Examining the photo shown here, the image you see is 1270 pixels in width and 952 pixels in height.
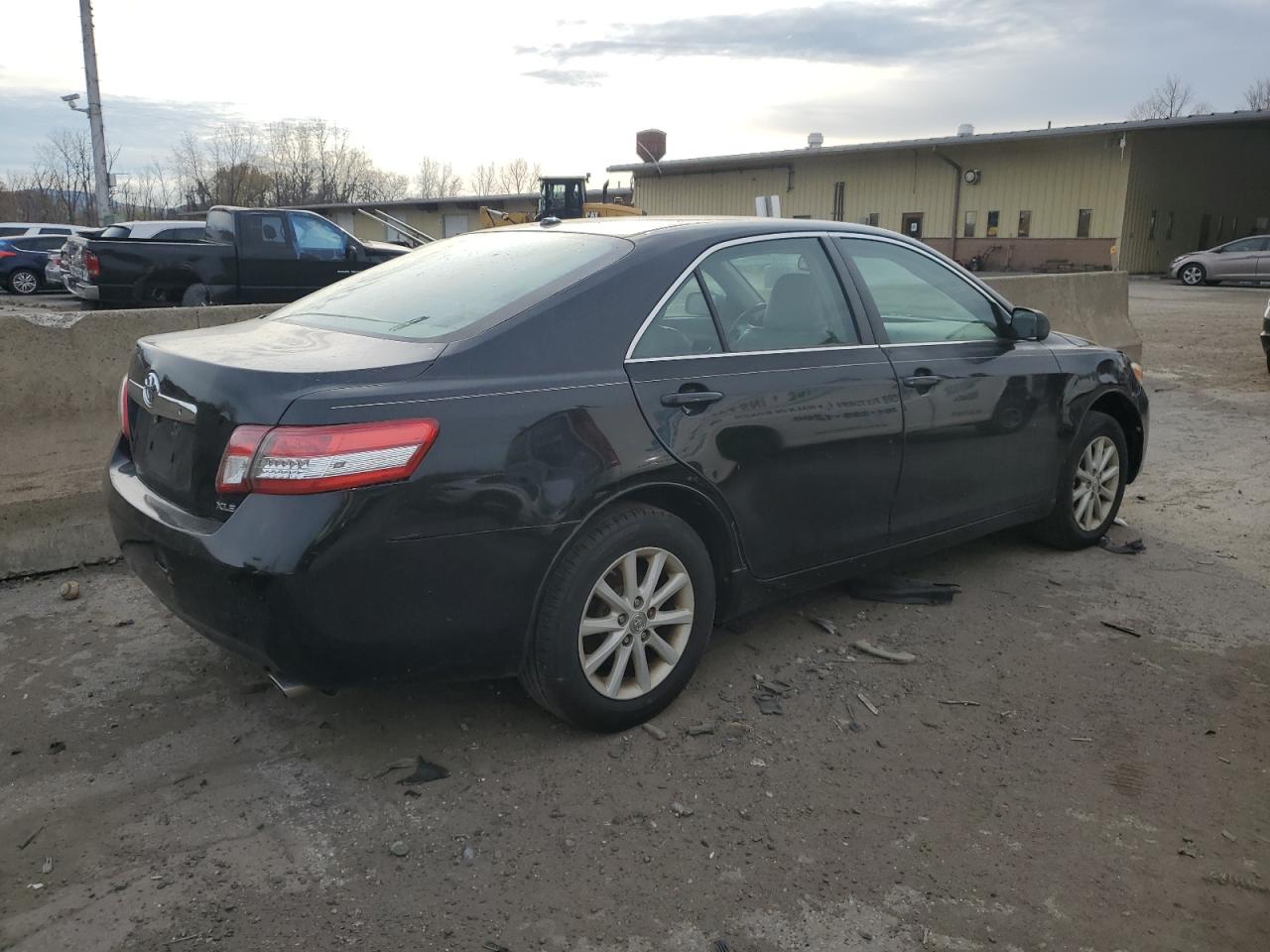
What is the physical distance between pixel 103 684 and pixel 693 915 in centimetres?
251

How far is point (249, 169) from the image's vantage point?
58344 mm

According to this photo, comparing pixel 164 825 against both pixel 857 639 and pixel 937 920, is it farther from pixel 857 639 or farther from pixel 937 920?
pixel 857 639

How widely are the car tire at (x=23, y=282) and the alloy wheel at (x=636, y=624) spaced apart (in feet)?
81.2

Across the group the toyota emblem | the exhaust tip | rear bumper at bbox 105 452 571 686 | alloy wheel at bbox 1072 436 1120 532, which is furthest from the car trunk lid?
alloy wheel at bbox 1072 436 1120 532

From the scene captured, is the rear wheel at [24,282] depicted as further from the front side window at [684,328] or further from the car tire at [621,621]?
the car tire at [621,621]

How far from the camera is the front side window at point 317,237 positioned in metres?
15.2

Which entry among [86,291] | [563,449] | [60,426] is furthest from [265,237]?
[563,449]

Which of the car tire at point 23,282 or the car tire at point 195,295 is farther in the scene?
the car tire at point 23,282

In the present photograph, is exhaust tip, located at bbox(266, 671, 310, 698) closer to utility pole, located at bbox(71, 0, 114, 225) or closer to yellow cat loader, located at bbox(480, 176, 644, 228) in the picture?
yellow cat loader, located at bbox(480, 176, 644, 228)

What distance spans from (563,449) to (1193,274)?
109 ft

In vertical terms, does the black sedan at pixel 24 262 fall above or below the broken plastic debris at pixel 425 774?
above

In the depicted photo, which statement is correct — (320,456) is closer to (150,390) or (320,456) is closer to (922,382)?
(150,390)

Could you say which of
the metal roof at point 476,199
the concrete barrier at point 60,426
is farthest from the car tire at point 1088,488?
the metal roof at point 476,199

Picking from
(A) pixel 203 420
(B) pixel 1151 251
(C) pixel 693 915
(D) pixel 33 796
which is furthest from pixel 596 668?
(B) pixel 1151 251
